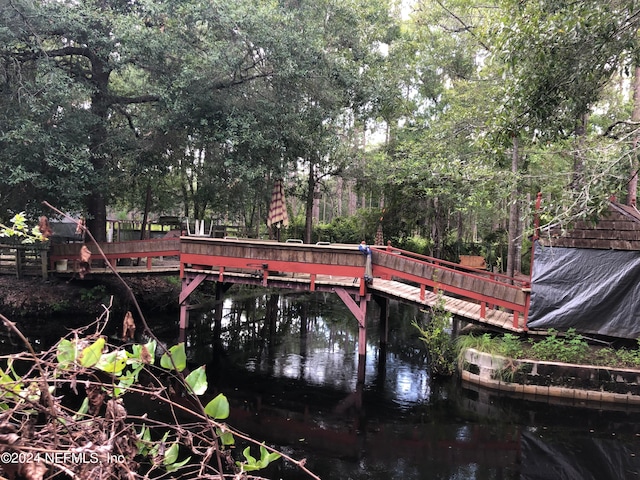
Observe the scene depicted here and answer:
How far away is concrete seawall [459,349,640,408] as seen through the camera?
7691mm

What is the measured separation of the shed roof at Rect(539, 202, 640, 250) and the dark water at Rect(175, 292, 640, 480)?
3129 mm

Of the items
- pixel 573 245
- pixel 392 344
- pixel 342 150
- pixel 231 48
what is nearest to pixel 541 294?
pixel 573 245

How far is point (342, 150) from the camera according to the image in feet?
59.0

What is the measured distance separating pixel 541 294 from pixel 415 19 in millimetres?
11906

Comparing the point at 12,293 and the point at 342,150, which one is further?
the point at 342,150

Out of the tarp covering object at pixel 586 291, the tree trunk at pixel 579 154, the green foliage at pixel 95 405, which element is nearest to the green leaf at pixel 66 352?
the green foliage at pixel 95 405

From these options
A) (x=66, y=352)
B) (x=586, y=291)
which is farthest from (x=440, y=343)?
(x=66, y=352)

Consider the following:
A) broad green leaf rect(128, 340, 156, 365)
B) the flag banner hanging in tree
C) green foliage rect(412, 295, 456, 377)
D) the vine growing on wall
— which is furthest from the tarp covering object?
broad green leaf rect(128, 340, 156, 365)

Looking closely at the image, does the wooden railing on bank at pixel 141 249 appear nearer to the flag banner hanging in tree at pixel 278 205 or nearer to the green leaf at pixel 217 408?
the flag banner hanging in tree at pixel 278 205

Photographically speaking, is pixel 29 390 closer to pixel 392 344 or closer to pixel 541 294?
pixel 541 294

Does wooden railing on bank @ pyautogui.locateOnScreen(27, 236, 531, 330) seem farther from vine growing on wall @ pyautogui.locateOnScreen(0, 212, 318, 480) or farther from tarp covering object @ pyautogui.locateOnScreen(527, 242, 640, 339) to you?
vine growing on wall @ pyautogui.locateOnScreen(0, 212, 318, 480)

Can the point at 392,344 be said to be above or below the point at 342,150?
below

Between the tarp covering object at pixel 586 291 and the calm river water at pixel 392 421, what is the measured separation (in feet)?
6.18

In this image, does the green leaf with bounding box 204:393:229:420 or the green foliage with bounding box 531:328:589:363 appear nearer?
the green leaf with bounding box 204:393:229:420
